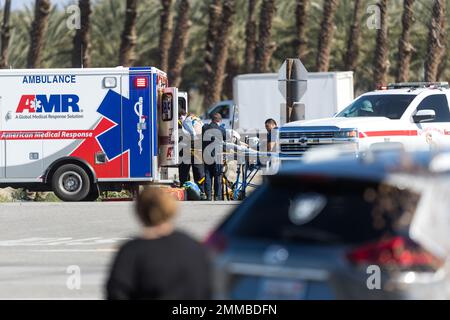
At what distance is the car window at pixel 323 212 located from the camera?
719cm

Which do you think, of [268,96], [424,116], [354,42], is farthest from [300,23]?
[424,116]

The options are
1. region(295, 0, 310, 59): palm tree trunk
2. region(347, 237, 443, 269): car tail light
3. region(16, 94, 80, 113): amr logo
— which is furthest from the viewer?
region(295, 0, 310, 59): palm tree trunk

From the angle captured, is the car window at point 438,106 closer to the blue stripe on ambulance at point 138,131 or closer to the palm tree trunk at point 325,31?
the blue stripe on ambulance at point 138,131

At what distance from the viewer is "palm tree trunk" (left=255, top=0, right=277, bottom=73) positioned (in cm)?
5016

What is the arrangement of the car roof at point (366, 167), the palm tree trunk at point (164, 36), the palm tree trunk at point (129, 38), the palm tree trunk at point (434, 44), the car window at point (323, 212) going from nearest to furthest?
the car window at point (323, 212), the car roof at point (366, 167), the palm tree trunk at point (129, 38), the palm tree trunk at point (434, 44), the palm tree trunk at point (164, 36)

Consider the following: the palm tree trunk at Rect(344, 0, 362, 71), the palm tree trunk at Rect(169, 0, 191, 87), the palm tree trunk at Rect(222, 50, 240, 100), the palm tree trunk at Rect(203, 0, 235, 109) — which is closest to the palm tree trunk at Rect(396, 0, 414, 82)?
the palm tree trunk at Rect(344, 0, 362, 71)

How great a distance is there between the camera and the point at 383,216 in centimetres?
718

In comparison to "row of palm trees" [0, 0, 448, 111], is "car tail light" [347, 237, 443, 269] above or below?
below

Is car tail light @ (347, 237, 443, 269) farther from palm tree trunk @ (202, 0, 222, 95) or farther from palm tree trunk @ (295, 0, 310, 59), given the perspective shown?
palm tree trunk @ (295, 0, 310, 59)

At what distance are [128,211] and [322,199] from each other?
15364 mm

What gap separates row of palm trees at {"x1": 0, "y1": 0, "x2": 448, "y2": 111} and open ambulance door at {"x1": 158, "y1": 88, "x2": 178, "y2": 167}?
4644 millimetres

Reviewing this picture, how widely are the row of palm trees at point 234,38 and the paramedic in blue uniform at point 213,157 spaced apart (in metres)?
5.60

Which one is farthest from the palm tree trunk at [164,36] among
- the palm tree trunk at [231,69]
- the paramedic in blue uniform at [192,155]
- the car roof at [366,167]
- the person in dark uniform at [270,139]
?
the car roof at [366,167]

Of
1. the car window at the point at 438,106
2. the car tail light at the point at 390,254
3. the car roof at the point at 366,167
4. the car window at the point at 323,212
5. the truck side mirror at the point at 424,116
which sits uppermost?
the car window at the point at 438,106
